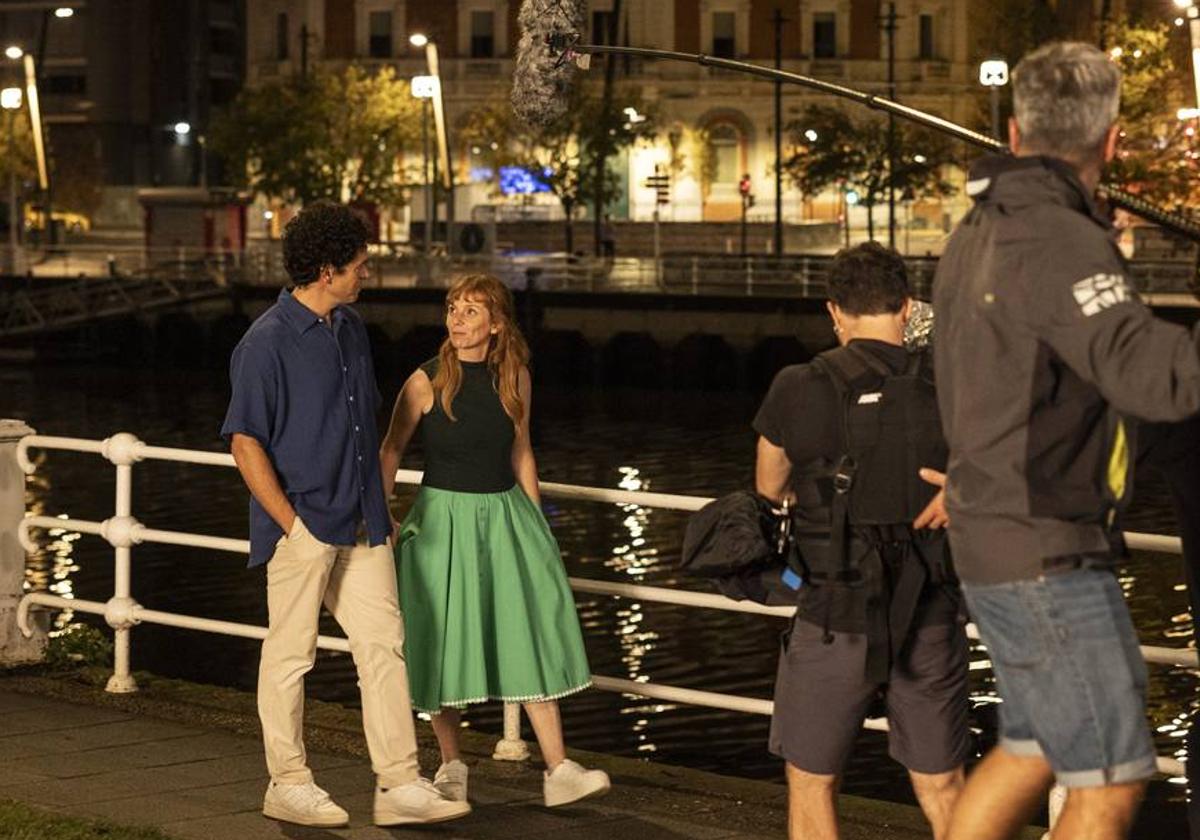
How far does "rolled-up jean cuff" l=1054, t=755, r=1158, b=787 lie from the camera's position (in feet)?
15.6

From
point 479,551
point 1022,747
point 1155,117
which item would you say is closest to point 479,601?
point 479,551

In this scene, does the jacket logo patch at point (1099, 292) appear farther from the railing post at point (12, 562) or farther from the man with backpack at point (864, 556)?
the railing post at point (12, 562)

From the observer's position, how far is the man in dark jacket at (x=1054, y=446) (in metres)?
4.68

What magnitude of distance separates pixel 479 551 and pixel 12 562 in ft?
11.8

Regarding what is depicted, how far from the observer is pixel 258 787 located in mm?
8031

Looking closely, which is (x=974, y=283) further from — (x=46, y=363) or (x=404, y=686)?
(x=46, y=363)

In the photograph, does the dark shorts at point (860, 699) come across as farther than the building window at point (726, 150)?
No

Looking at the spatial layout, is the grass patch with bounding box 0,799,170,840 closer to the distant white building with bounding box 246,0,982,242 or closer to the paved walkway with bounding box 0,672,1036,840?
the paved walkway with bounding box 0,672,1036,840

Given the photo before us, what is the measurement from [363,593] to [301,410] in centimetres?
60

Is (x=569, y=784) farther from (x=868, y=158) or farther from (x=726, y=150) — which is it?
(x=726, y=150)

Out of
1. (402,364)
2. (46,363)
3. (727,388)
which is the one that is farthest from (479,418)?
(46,363)

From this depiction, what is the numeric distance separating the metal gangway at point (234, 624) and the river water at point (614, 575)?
929 millimetres

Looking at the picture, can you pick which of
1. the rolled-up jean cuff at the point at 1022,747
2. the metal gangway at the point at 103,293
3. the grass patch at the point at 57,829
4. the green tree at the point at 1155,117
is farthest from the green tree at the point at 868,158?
the rolled-up jean cuff at the point at 1022,747

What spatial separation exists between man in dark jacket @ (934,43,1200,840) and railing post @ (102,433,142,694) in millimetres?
A: 5386
